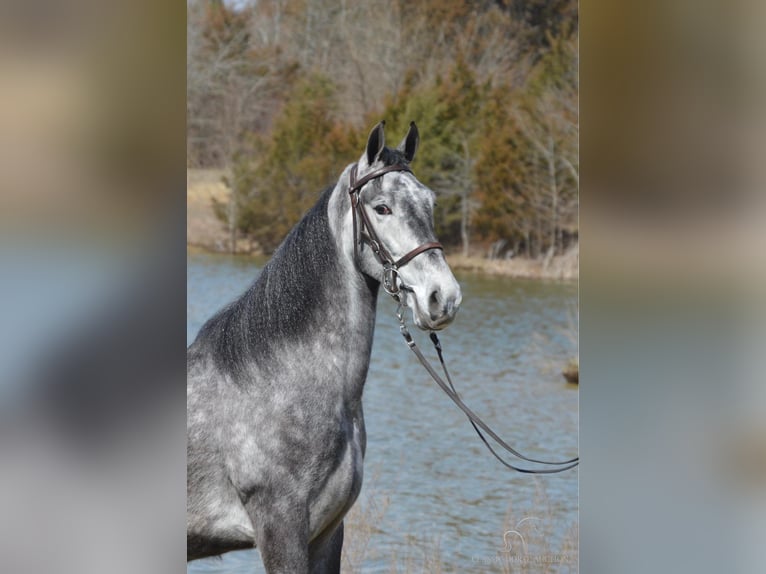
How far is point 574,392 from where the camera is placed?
4.55 metres

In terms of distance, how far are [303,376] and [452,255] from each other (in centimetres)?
189

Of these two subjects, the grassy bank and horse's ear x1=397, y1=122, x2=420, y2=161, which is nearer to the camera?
horse's ear x1=397, y1=122, x2=420, y2=161

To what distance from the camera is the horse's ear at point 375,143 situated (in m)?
2.51

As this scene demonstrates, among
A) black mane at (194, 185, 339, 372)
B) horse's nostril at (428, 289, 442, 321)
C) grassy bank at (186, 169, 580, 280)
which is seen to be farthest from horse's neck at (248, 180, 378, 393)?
grassy bank at (186, 169, 580, 280)

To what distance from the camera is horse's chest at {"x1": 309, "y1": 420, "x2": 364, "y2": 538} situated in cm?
257

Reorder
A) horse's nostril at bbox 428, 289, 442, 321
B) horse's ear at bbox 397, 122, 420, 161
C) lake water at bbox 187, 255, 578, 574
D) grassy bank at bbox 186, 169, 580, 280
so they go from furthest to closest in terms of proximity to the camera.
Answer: grassy bank at bbox 186, 169, 580, 280, lake water at bbox 187, 255, 578, 574, horse's ear at bbox 397, 122, 420, 161, horse's nostril at bbox 428, 289, 442, 321

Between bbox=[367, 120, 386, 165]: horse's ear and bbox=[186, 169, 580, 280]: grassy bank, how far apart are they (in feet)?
5.94

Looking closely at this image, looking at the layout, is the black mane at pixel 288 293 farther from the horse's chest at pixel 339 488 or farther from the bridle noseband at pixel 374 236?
the horse's chest at pixel 339 488

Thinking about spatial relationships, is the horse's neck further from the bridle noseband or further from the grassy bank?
the grassy bank

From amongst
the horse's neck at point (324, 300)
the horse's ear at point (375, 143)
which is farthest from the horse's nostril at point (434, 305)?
the horse's ear at point (375, 143)

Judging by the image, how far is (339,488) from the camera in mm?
2572
